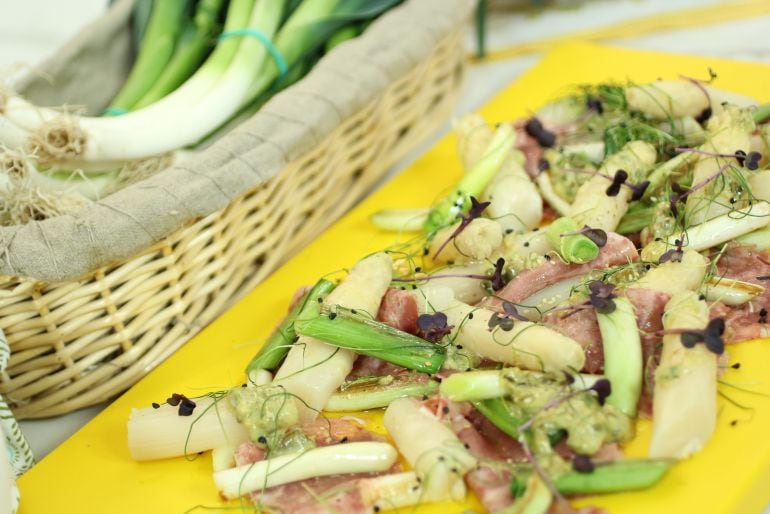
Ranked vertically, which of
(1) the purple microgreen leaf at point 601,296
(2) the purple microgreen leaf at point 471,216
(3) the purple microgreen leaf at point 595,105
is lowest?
(1) the purple microgreen leaf at point 601,296

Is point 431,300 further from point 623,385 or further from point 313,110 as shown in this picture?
point 313,110

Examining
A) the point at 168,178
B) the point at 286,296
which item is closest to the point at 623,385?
the point at 286,296

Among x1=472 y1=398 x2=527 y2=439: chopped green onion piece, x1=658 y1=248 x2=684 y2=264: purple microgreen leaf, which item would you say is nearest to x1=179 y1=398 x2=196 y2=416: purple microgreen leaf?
x1=472 y1=398 x2=527 y2=439: chopped green onion piece

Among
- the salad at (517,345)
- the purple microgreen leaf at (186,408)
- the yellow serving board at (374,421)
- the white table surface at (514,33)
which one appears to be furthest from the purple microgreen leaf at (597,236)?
the white table surface at (514,33)

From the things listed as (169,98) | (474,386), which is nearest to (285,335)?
(474,386)

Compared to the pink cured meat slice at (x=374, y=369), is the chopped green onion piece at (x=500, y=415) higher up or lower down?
lower down

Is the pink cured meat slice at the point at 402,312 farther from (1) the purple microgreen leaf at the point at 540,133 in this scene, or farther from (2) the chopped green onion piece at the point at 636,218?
(1) the purple microgreen leaf at the point at 540,133
